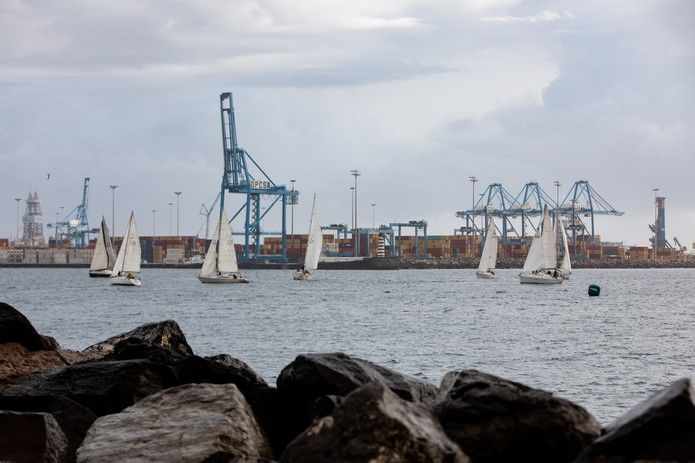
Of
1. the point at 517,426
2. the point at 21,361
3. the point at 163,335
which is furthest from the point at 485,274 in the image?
the point at 517,426

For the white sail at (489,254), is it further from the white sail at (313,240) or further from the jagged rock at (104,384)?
the jagged rock at (104,384)

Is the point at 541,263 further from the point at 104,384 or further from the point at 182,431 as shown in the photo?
the point at 182,431

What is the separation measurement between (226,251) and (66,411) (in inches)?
2674

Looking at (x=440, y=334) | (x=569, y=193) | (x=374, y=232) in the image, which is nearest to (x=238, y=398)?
(x=440, y=334)

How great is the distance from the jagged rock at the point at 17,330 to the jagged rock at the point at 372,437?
18.5 feet

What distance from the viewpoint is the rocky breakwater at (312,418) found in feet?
18.0

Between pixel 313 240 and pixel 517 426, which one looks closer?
pixel 517 426

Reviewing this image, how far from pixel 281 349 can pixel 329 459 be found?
23065 millimetres

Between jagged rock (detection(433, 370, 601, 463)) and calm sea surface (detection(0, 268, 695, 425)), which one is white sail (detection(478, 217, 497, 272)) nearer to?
calm sea surface (detection(0, 268, 695, 425))

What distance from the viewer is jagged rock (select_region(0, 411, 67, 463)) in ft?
24.4

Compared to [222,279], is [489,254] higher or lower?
higher

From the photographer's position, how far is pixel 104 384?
28.8ft

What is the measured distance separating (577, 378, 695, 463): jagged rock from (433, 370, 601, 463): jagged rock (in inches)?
28.3

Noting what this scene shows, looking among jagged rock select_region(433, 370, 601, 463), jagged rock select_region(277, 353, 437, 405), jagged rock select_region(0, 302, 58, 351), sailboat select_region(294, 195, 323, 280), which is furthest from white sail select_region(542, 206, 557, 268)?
jagged rock select_region(433, 370, 601, 463)
